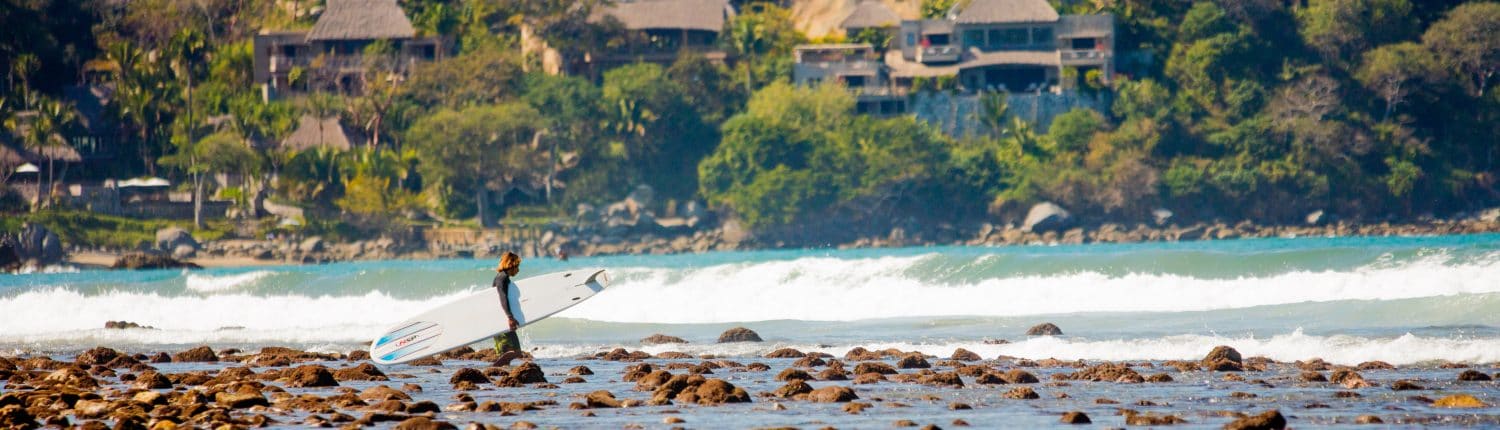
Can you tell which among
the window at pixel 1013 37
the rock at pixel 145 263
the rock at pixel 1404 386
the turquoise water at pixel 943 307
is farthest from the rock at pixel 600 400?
the window at pixel 1013 37

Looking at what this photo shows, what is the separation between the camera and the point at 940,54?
88.4 m

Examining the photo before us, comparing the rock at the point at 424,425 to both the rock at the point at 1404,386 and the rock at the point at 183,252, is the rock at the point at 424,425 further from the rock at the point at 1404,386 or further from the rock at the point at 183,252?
the rock at the point at 183,252

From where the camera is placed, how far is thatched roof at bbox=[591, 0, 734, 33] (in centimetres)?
9438

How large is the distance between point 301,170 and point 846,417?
7148 cm

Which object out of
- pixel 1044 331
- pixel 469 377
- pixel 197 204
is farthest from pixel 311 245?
pixel 469 377

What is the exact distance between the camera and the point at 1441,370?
73.6ft

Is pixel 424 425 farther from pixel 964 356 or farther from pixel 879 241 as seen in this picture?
pixel 879 241

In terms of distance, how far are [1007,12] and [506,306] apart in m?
66.8

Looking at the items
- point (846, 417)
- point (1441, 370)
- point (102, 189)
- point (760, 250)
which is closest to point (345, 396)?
point (846, 417)

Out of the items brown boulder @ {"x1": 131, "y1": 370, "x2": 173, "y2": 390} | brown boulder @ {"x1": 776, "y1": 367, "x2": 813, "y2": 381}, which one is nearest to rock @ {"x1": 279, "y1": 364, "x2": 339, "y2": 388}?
brown boulder @ {"x1": 131, "y1": 370, "x2": 173, "y2": 390}

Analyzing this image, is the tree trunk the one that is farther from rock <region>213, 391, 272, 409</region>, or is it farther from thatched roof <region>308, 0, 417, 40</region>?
rock <region>213, 391, 272, 409</region>

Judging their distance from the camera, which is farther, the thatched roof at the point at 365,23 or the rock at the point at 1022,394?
the thatched roof at the point at 365,23

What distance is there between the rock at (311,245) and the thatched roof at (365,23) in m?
12.7

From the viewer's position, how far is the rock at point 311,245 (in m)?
83.8
